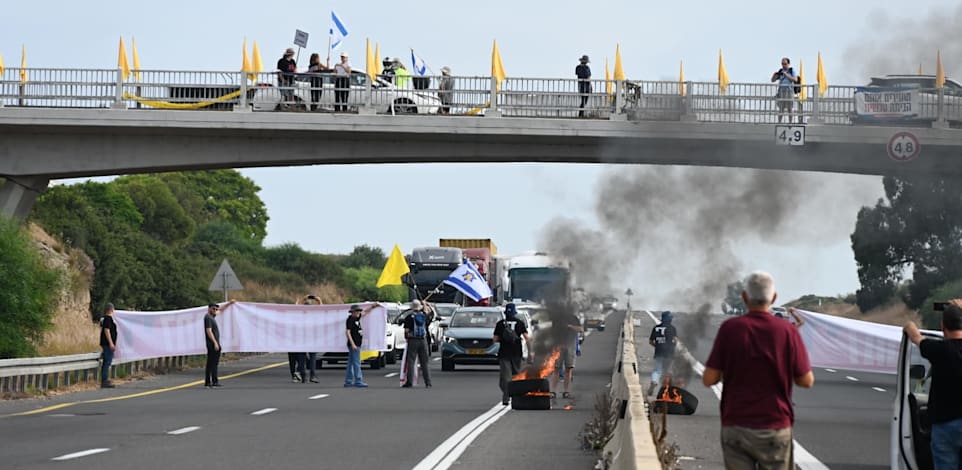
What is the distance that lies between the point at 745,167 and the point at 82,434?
43.5ft

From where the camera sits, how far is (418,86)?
4056cm

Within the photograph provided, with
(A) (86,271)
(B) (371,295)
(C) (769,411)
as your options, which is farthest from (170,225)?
(C) (769,411)

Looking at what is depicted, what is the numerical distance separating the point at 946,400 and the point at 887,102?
2623cm

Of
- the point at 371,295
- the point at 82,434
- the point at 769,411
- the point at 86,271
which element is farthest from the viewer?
A: the point at 371,295

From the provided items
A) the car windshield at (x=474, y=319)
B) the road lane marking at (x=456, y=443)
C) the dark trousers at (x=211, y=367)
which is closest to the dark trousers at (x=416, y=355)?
the dark trousers at (x=211, y=367)

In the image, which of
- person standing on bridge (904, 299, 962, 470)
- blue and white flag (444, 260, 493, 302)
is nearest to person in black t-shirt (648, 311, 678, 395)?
person standing on bridge (904, 299, 962, 470)

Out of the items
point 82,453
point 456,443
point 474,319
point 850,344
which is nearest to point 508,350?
point 850,344

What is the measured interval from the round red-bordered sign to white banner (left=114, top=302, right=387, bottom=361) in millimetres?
12523

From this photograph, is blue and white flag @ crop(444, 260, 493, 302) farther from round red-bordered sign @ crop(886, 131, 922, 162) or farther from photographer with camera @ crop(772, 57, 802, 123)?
round red-bordered sign @ crop(886, 131, 922, 162)

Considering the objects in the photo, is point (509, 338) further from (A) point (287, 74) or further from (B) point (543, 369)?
(A) point (287, 74)

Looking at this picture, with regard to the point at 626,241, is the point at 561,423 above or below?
below

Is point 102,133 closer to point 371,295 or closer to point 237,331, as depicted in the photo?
point 237,331

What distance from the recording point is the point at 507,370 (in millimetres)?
24719

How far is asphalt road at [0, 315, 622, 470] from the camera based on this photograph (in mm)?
A: 15438
